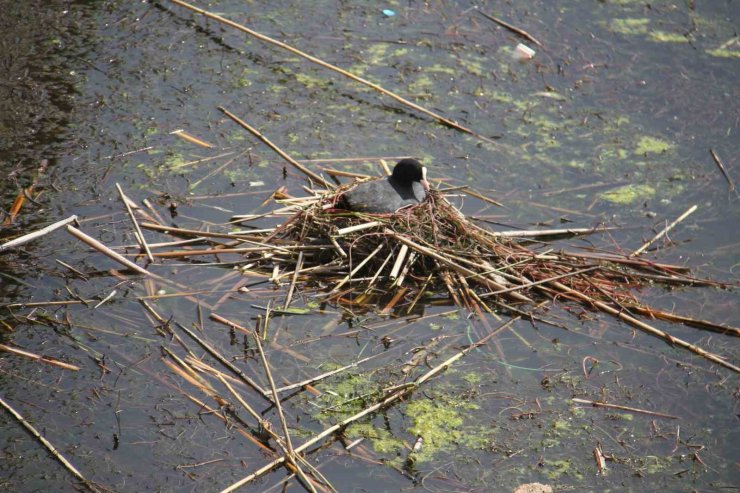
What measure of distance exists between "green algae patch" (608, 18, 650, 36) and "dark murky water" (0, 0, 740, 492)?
2 centimetres

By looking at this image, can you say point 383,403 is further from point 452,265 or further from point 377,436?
point 452,265

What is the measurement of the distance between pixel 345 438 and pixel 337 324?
2.58 feet

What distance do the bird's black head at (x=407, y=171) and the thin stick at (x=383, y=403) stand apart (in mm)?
934

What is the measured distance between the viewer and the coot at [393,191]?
16.6ft

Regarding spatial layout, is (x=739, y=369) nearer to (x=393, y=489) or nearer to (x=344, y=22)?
(x=393, y=489)

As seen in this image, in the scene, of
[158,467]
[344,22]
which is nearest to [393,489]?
[158,467]

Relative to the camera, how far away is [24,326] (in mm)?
4523

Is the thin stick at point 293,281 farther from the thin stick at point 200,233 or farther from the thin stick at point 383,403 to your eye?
the thin stick at point 383,403

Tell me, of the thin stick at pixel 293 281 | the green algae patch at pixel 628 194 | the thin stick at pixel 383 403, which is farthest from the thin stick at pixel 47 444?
the green algae patch at pixel 628 194

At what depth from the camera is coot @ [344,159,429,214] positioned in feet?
16.6

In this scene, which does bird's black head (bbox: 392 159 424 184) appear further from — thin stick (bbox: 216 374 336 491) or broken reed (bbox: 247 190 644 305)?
thin stick (bbox: 216 374 336 491)

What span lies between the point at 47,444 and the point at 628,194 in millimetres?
3633

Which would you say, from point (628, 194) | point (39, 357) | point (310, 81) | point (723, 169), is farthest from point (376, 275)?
point (723, 169)

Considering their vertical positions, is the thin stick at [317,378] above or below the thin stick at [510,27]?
below
